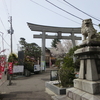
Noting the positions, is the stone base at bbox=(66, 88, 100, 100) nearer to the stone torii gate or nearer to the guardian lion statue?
the guardian lion statue

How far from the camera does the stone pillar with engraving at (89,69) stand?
4.24 m

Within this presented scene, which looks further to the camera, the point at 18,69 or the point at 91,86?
the point at 18,69

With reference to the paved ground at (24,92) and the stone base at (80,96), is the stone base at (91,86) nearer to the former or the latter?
the stone base at (80,96)

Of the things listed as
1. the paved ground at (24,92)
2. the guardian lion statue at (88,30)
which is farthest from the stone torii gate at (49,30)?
the guardian lion statue at (88,30)

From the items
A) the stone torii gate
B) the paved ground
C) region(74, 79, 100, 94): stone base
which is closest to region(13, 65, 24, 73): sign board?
the paved ground

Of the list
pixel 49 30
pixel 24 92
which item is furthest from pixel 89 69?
pixel 49 30

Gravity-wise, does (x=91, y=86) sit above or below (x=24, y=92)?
above

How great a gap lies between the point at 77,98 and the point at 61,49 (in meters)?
29.2

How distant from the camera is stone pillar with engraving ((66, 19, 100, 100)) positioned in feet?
13.9

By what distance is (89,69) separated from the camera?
15.1 ft

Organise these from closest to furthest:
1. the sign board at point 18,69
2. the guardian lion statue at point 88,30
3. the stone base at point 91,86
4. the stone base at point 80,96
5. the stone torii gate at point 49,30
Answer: the stone base at point 80,96, the stone base at point 91,86, the guardian lion statue at point 88,30, the sign board at point 18,69, the stone torii gate at point 49,30

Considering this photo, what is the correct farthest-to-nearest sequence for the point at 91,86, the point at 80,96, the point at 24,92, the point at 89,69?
the point at 24,92
the point at 89,69
the point at 80,96
the point at 91,86

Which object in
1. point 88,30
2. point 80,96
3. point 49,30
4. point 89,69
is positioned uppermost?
point 49,30

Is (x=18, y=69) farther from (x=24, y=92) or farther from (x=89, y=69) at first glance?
(x=89, y=69)
